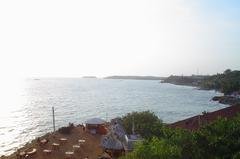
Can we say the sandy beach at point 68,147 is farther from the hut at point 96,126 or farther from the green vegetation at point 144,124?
Answer: the green vegetation at point 144,124

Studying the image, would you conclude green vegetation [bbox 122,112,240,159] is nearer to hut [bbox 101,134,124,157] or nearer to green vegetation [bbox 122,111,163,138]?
hut [bbox 101,134,124,157]

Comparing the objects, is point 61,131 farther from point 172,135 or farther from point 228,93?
point 228,93

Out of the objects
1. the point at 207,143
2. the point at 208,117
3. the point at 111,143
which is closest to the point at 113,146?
the point at 111,143

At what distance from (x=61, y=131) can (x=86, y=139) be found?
123 inches

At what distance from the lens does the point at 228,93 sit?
108m

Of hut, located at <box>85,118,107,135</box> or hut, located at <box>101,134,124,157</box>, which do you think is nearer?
hut, located at <box>101,134,124,157</box>

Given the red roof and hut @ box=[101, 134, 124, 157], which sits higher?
the red roof

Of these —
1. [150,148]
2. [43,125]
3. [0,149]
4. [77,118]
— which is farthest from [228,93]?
[150,148]

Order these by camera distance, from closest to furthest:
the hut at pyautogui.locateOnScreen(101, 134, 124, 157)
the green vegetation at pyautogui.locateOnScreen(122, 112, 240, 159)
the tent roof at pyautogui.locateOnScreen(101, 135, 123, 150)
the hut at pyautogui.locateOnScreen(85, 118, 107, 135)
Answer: the green vegetation at pyautogui.locateOnScreen(122, 112, 240, 159) < the hut at pyautogui.locateOnScreen(101, 134, 124, 157) < the tent roof at pyautogui.locateOnScreen(101, 135, 123, 150) < the hut at pyautogui.locateOnScreen(85, 118, 107, 135)

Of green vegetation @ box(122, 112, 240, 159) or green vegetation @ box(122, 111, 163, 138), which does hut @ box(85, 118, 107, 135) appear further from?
green vegetation @ box(122, 112, 240, 159)

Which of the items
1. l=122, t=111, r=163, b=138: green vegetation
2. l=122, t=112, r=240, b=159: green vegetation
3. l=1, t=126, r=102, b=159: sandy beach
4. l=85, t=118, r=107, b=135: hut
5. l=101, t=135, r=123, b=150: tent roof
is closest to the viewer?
l=122, t=112, r=240, b=159: green vegetation

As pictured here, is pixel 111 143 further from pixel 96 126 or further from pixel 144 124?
pixel 96 126

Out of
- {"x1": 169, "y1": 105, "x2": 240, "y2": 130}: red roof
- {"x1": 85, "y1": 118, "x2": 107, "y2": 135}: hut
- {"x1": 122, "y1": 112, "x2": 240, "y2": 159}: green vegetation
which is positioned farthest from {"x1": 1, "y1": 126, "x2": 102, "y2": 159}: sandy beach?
{"x1": 122, "y1": 112, "x2": 240, "y2": 159}: green vegetation

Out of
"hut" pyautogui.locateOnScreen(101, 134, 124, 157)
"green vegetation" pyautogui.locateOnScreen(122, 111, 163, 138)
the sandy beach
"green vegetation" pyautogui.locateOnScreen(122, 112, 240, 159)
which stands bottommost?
the sandy beach
